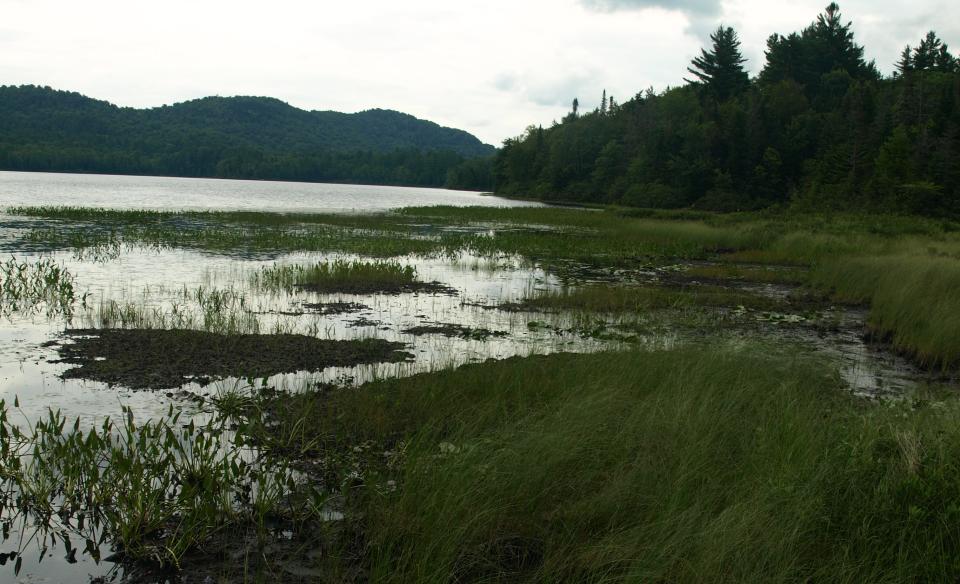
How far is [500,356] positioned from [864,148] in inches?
2836

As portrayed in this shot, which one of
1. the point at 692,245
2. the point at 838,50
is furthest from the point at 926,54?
the point at 692,245

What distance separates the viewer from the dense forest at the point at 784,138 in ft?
201

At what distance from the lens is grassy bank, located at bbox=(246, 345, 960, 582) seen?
4.93m

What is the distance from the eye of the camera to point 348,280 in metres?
20.5

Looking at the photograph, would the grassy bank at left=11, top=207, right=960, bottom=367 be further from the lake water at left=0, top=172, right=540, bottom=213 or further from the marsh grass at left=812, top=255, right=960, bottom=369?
the lake water at left=0, top=172, right=540, bottom=213

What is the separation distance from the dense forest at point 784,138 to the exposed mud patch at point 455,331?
2077 inches

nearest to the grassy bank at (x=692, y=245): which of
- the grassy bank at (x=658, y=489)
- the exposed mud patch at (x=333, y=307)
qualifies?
the exposed mud patch at (x=333, y=307)

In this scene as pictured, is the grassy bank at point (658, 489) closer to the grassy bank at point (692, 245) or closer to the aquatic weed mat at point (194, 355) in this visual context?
the aquatic weed mat at point (194, 355)

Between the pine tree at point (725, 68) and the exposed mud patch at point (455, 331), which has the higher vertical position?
the pine tree at point (725, 68)

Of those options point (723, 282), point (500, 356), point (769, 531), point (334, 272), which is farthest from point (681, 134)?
point (769, 531)

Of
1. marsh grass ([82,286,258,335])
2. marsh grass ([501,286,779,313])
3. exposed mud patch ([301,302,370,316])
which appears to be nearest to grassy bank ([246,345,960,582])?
marsh grass ([82,286,258,335])

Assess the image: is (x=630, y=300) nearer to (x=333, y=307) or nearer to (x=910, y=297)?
(x=910, y=297)

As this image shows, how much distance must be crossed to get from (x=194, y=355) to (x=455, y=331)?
5.30 m

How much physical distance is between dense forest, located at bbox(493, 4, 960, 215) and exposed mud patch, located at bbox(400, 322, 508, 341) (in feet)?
173
